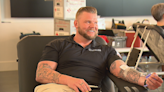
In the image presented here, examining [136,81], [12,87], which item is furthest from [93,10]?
[12,87]

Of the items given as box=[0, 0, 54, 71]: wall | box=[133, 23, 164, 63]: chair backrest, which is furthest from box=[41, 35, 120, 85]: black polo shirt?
box=[0, 0, 54, 71]: wall

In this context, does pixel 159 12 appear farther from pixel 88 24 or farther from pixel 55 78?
pixel 55 78

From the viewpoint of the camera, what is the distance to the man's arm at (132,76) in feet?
4.57

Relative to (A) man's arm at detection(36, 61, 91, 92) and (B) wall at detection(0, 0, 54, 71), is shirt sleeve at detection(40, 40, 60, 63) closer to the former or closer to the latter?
(A) man's arm at detection(36, 61, 91, 92)

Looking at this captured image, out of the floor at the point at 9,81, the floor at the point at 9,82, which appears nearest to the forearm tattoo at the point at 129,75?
the floor at the point at 9,82

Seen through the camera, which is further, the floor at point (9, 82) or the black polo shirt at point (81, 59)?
the floor at point (9, 82)

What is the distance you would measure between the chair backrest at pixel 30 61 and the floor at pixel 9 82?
1.59 meters

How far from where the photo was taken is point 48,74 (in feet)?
5.33

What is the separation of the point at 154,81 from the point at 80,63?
613mm

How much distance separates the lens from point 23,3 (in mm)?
4340

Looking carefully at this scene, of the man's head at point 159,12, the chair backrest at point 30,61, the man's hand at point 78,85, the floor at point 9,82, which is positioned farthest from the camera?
the floor at point 9,82

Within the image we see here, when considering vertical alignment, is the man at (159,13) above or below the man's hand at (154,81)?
above

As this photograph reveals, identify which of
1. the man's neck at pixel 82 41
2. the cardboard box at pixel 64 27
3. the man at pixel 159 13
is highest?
the man at pixel 159 13

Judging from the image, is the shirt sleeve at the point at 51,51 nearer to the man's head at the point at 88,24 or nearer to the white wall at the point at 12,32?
the man's head at the point at 88,24
